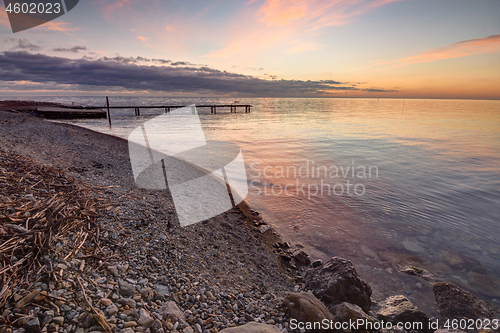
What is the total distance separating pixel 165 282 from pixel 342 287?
2.79 m

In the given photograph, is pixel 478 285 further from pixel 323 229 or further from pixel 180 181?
pixel 180 181

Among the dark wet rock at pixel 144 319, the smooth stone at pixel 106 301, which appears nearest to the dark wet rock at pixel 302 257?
the dark wet rock at pixel 144 319

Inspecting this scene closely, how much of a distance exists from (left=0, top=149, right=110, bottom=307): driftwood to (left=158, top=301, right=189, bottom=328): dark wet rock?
1.15 m

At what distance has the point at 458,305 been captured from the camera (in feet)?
12.6

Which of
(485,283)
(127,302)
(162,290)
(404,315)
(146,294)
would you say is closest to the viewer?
(127,302)

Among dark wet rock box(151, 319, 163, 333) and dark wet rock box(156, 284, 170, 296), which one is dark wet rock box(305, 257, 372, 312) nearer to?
dark wet rock box(156, 284, 170, 296)

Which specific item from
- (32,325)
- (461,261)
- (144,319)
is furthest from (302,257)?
(32,325)

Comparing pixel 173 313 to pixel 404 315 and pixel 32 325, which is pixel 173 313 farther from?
pixel 404 315

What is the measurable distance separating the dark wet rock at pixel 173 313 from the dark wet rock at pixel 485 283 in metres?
5.86

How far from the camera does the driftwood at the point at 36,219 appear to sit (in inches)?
89.2

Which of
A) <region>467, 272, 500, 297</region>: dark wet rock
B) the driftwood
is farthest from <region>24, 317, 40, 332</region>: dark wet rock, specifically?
<region>467, 272, 500, 297</region>: dark wet rock

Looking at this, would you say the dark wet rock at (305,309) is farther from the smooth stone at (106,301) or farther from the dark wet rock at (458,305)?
the dark wet rock at (458,305)

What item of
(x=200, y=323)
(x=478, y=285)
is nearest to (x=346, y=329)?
(x=200, y=323)

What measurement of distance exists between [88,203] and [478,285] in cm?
793
